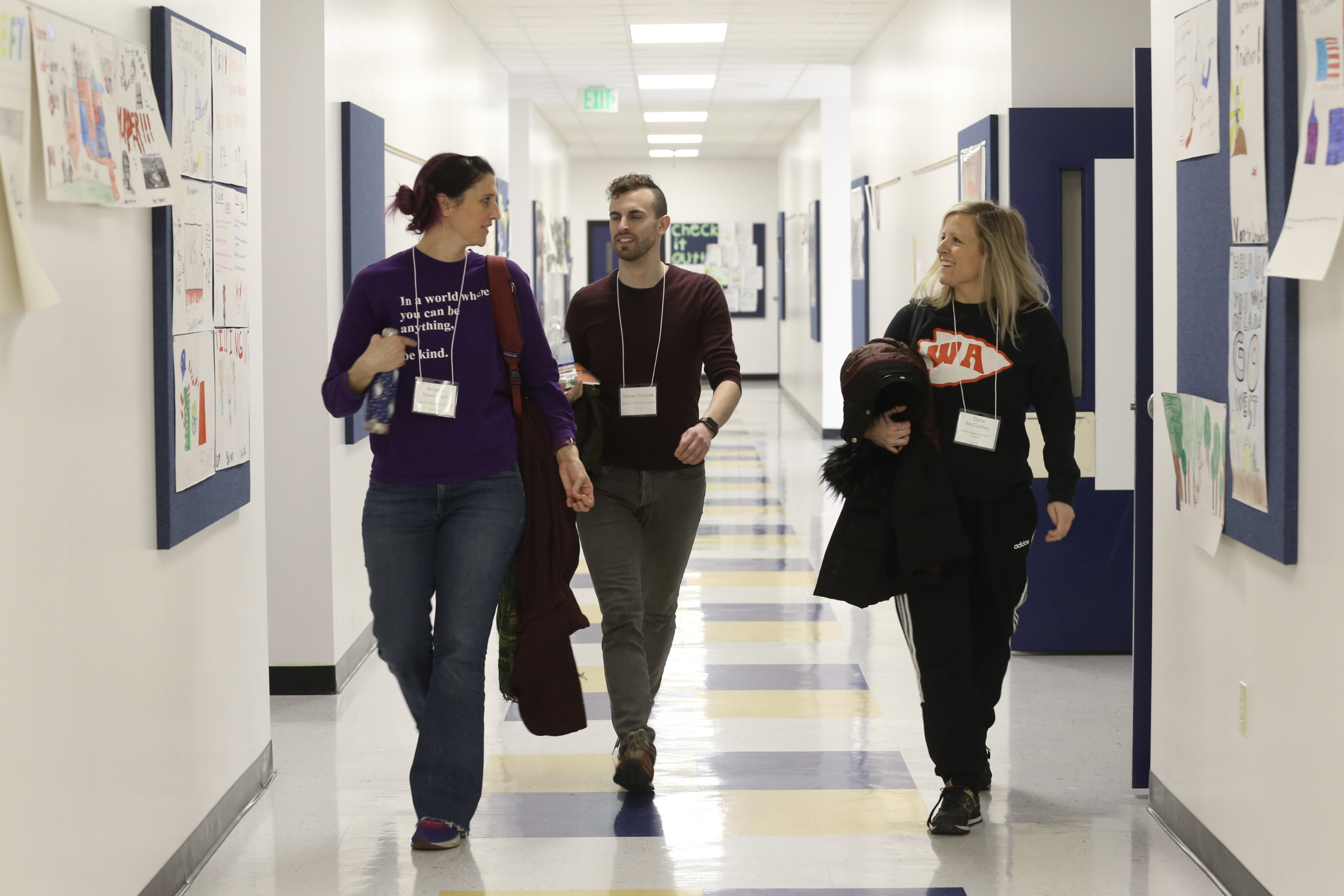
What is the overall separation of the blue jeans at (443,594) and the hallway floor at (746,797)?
0.24 m

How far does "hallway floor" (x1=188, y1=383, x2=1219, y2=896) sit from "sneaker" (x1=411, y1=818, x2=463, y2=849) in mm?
32

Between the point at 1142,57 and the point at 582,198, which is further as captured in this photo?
the point at 582,198

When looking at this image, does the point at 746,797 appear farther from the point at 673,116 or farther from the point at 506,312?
the point at 673,116

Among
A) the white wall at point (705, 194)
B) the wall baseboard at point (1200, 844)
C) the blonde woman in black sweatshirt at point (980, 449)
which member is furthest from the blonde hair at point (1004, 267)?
the white wall at point (705, 194)

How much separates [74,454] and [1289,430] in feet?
7.37

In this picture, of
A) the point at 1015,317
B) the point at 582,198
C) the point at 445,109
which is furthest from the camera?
the point at 582,198

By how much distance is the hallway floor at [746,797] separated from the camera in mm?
3008

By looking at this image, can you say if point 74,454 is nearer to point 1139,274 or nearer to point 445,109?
point 1139,274

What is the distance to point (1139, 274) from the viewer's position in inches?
140

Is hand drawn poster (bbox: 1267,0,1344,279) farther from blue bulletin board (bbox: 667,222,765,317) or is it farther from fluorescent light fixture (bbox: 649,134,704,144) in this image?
blue bulletin board (bbox: 667,222,765,317)

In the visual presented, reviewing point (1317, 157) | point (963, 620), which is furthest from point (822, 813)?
point (1317, 157)

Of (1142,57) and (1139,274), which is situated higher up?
(1142,57)

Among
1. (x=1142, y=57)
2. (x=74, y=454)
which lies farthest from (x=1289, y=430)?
(x=74, y=454)

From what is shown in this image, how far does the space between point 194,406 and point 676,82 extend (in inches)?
346
